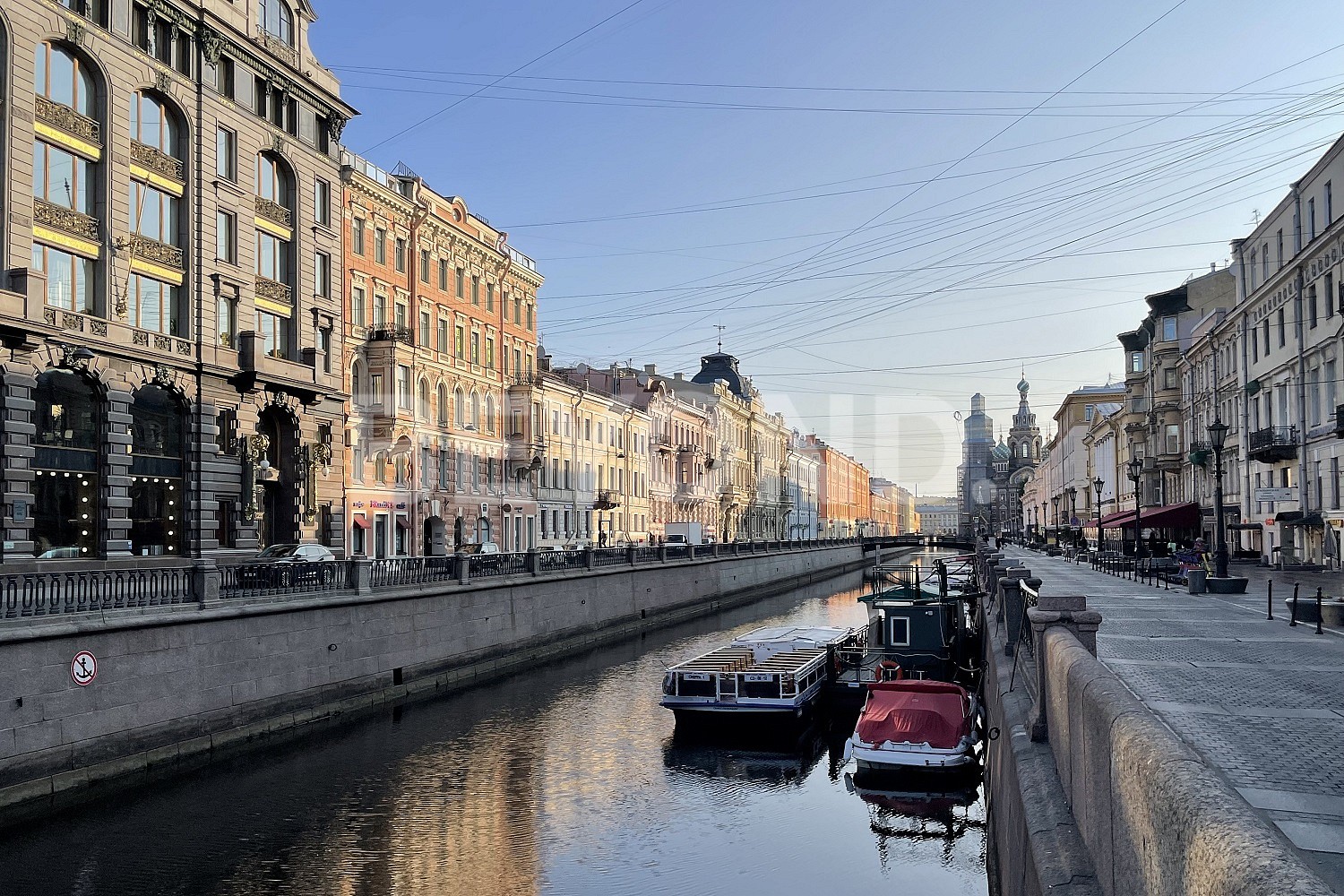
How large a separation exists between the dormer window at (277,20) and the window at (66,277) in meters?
12.4

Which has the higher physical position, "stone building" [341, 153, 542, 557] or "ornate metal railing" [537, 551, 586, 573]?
"stone building" [341, 153, 542, 557]

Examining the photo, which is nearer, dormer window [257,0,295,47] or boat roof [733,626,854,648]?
boat roof [733,626,854,648]

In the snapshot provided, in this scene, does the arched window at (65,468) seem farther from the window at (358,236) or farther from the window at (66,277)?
the window at (358,236)

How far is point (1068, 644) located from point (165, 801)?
15769 millimetres

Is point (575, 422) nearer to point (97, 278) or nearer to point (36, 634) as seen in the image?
point (97, 278)

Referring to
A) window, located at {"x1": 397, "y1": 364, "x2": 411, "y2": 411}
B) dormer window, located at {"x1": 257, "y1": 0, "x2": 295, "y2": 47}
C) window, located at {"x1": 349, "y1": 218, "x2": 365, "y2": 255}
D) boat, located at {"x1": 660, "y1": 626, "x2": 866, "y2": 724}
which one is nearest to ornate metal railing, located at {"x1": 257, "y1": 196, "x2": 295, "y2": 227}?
dormer window, located at {"x1": 257, "y1": 0, "x2": 295, "y2": 47}

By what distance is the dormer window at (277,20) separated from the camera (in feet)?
125

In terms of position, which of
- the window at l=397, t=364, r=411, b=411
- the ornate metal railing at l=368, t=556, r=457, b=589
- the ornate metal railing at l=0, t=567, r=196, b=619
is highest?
the window at l=397, t=364, r=411, b=411

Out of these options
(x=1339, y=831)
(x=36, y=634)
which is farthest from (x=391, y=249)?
(x=1339, y=831)

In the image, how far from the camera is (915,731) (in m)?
21.0

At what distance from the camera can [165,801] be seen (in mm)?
18641

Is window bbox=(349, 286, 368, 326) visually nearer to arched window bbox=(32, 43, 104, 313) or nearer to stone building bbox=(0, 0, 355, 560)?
stone building bbox=(0, 0, 355, 560)

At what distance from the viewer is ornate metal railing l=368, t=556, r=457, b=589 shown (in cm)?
2976

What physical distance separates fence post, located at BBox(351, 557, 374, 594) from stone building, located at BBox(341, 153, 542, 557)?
17287mm
